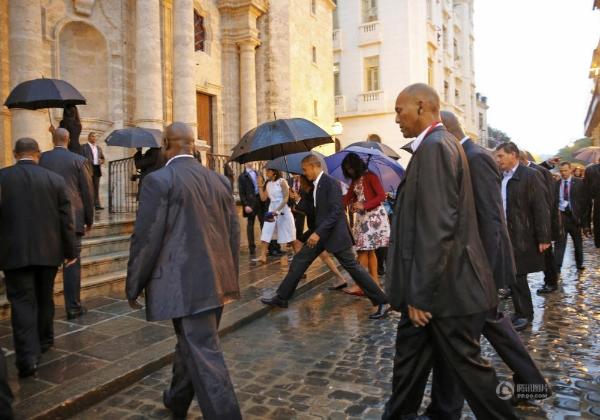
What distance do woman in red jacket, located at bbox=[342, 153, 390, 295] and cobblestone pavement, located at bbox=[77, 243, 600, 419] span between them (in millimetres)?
840

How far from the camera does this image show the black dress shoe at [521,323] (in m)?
5.16

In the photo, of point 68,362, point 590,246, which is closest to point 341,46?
point 590,246

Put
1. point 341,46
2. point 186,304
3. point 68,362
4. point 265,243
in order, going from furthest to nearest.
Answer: point 341,46, point 265,243, point 68,362, point 186,304

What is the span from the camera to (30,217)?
4258mm

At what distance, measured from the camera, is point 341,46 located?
30.5 metres

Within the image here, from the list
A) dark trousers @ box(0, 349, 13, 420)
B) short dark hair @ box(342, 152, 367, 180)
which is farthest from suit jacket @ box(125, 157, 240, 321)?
short dark hair @ box(342, 152, 367, 180)

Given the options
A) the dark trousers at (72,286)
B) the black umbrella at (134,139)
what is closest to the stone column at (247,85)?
the black umbrella at (134,139)

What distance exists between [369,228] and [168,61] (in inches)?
378

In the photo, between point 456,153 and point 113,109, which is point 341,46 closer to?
point 113,109

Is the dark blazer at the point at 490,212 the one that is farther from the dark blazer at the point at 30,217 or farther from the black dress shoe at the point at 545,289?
the black dress shoe at the point at 545,289

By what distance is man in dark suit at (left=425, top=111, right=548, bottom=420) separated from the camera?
2975 mm

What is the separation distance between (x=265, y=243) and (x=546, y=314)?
5170 millimetres

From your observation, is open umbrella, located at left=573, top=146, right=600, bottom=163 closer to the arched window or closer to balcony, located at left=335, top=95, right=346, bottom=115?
the arched window

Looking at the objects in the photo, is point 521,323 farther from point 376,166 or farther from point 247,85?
point 247,85
